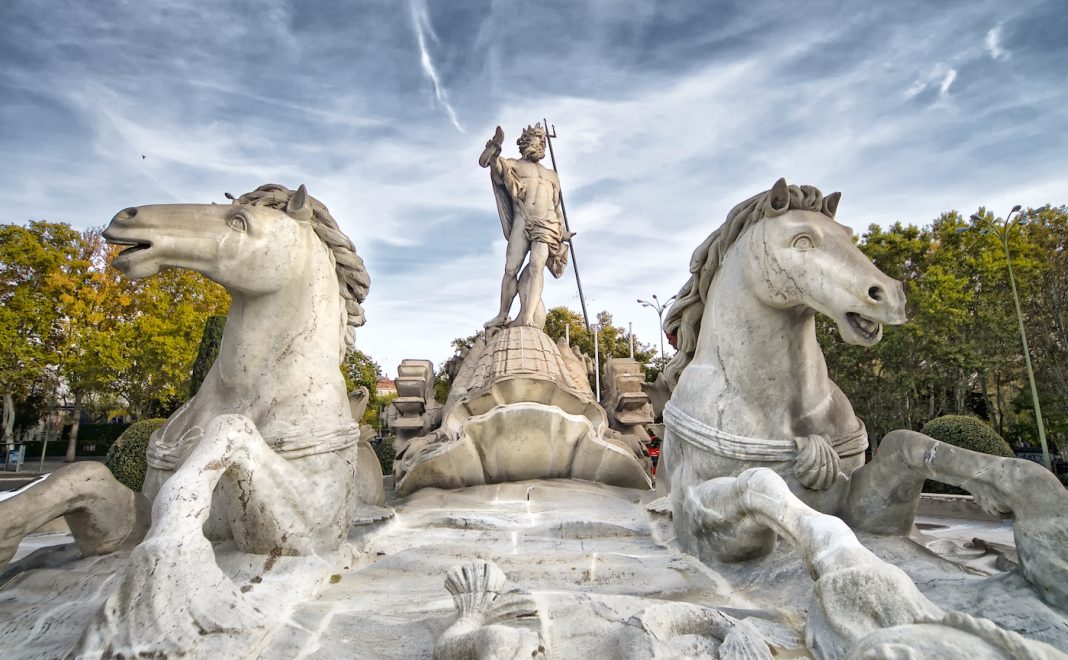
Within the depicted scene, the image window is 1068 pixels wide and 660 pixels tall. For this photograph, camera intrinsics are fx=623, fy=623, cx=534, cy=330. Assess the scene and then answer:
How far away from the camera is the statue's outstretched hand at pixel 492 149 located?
6.18 m

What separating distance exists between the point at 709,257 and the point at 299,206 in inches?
83.3

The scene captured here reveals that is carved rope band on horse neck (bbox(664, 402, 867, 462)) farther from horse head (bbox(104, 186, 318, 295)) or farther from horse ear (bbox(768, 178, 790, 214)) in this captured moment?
horse head (bbox(104, 186, 318, 295))

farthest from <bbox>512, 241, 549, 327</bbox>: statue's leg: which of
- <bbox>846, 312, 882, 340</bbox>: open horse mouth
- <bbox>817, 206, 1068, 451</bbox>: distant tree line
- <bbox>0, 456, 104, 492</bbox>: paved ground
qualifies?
<bbox>817, 206, 1068, 451</bbox>: distant tree line

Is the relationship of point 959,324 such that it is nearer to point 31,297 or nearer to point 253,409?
point 253,409

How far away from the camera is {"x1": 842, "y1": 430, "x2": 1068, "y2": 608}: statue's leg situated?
1.85 metres

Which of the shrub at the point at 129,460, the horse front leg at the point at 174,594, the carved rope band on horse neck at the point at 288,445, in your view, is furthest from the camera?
the shrub at the point at 129,460

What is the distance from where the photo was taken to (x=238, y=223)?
280 cm

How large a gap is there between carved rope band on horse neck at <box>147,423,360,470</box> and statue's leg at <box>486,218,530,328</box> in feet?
13.0

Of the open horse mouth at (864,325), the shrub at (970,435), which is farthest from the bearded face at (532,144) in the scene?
the shrub at (970,435)

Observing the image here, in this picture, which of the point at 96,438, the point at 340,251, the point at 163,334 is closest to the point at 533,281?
the point at 340,251

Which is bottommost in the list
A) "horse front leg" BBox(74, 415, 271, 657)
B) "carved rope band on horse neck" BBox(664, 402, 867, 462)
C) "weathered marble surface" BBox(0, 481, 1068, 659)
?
"weathered marble surface" BBox(0, 481, 1068, 659)

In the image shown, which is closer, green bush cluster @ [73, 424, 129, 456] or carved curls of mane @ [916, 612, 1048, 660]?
carved curls of mane @ [916, 612, 1048, 660]

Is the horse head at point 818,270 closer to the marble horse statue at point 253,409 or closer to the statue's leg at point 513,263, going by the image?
the marble horse statue at point 253,409

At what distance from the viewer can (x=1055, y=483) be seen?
192cm
